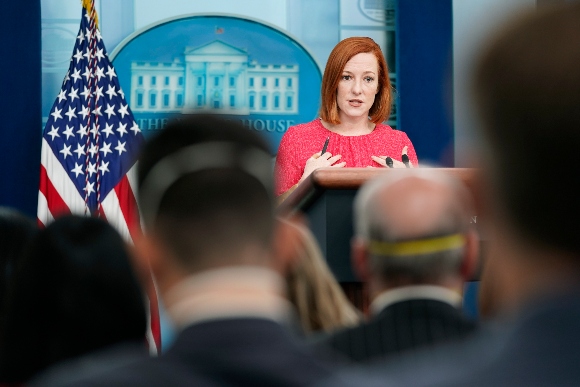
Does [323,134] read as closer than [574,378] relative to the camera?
No

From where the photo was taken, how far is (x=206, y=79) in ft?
16.6

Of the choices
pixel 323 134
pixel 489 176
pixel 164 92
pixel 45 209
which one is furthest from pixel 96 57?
pixel 489 176

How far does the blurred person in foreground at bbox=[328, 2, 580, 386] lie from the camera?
702mm

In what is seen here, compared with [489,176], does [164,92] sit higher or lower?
higher

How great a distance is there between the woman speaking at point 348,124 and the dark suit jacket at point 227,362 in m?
3.26

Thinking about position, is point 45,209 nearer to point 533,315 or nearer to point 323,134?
point 323,134

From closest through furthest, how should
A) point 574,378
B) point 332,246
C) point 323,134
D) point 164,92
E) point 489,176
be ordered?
1. point 574,378
2. point 489,176
3. point 332,246
4. point 323,134
5. point 164,92

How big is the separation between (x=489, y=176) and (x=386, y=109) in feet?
12.2

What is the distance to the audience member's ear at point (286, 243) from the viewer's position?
1.00m

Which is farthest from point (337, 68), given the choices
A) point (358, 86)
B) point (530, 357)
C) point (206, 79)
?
point (530, 357)

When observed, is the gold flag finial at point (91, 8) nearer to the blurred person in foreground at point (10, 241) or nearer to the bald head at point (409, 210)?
the blurred person in foreground at point (10, 241)

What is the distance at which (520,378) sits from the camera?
682 millimetres

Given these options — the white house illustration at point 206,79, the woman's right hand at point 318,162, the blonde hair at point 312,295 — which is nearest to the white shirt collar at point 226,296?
the blonde hair at point 312,295

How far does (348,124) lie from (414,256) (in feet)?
10.9
